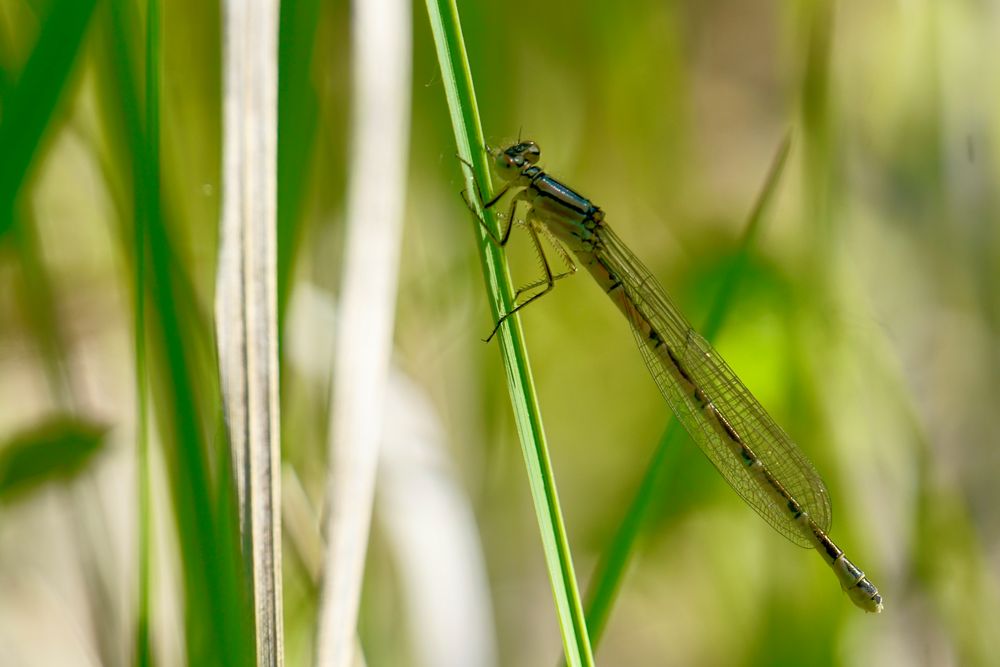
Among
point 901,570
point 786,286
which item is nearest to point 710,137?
point 786,286

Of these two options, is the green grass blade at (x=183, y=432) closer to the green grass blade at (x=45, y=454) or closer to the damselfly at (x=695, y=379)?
the green grass blade at (x=45, y=454)

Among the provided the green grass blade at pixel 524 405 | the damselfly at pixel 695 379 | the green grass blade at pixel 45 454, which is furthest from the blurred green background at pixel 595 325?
the green grass blade at pixel 524 405

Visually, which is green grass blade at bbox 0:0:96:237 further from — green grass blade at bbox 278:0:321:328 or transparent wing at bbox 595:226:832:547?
transparent wing at bbox 595:226:832:547

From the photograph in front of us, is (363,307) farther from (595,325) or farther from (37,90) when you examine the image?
(595,325)

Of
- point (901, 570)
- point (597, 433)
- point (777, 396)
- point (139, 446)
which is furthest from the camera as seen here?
point (597, 433)

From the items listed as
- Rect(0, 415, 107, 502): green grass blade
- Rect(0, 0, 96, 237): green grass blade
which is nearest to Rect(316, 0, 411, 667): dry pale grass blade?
Rect(0, 415, 107, 502): green grass blade

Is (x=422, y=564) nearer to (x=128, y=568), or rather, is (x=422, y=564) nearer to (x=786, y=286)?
(x=128, y=568)
